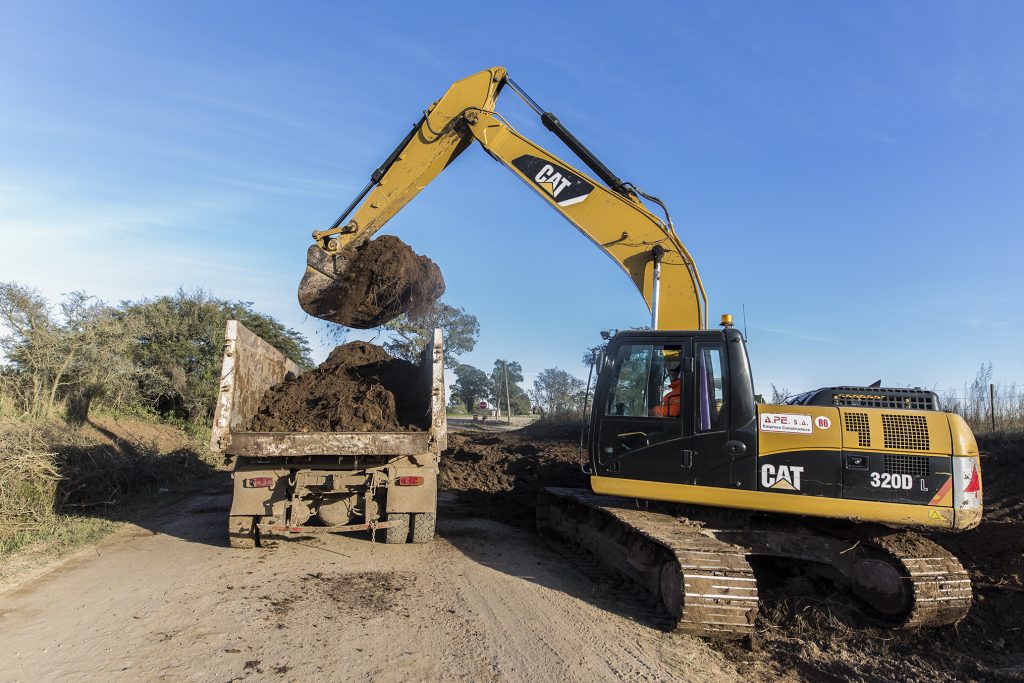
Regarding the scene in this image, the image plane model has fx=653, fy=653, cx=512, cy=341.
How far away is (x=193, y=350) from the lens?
19.1 metres

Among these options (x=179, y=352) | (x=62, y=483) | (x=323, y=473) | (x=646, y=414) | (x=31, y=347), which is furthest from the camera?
(x=179, y=352)

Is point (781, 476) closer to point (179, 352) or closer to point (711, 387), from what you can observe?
point (711, 387)

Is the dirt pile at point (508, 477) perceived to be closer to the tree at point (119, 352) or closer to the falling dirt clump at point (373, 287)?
the falling dirt clump at point (373, 287)

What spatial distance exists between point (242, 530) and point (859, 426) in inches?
239

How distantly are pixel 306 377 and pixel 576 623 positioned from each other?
5.18 metres

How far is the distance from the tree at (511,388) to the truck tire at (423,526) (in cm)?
4102

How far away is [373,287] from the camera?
366 inches

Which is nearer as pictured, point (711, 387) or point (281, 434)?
point (711, 387)

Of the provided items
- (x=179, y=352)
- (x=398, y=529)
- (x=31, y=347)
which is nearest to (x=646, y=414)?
(x=398, y=529)

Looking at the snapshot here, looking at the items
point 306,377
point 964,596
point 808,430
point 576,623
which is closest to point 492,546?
point 576,623

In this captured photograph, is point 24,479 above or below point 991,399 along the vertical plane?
below

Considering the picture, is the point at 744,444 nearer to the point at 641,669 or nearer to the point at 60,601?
the point at 641,669

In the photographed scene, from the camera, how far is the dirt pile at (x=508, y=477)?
948 cm

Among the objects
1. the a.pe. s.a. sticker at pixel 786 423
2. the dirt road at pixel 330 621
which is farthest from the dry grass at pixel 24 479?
the a.pe. s.a. sticker at pixel 786 423
